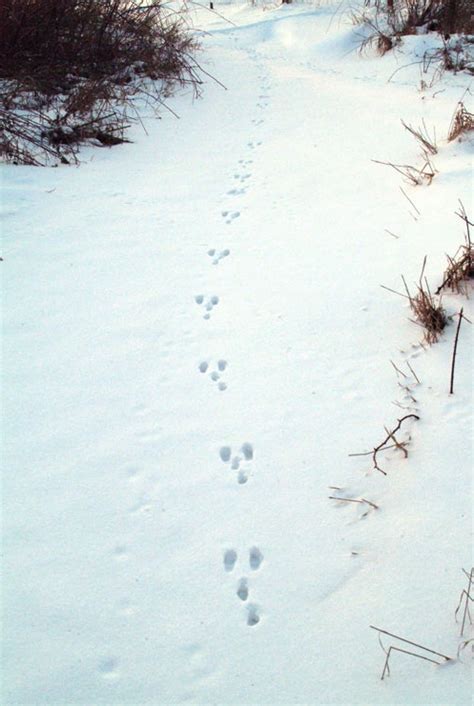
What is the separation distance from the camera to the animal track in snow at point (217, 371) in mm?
2111

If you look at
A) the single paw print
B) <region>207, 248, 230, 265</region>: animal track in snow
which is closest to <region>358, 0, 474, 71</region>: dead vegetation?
<region>207, 248, 230, 265</region>: animal track in snow

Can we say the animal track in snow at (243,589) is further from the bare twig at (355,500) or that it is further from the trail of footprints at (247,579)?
the bare twig at (355,500)

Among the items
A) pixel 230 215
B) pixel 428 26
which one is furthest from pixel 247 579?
pixel 428 26

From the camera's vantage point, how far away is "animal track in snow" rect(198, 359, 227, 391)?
211 cm

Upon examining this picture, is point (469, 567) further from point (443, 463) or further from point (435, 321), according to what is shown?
point (435, 321)

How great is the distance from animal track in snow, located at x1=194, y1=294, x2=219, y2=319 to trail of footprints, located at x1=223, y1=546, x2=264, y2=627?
4.01 ft

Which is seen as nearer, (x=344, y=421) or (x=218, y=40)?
(x=344, y=421)

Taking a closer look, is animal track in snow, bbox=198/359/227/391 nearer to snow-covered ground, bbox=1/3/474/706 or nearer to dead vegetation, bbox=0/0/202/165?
snow-covered ground, bbox=1/3/474/706

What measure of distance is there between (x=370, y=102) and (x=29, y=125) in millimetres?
3101

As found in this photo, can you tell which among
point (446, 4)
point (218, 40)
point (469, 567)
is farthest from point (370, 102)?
point (469, 567)

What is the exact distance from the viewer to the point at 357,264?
8.86 feet

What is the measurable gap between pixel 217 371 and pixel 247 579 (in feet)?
2.95

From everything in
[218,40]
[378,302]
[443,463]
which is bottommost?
[443,463]

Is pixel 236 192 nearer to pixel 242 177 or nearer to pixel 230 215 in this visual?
pixel 242 177
